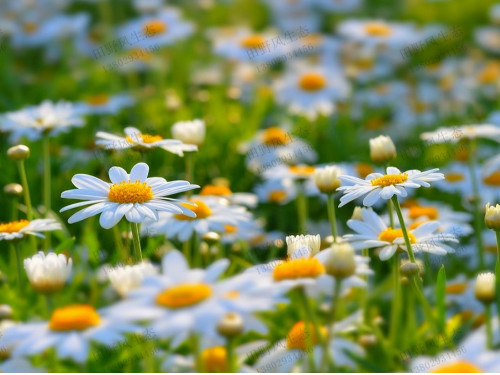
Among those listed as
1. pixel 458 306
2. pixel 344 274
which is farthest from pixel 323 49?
pixel 344 274

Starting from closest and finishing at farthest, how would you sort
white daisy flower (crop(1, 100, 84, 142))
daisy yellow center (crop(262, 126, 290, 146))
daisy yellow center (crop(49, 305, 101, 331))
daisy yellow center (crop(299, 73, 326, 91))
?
daisy yellow center (crop(49, 305, 101, 331)), white daisy flower (crop(1, 100, 84, 142)), daisy yellow center (crop(262, 126, 290, 146)), daisy yellow center (crop(299, 73, 326, 91))

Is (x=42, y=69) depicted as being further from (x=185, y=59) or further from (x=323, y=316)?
(x=323, y=316)

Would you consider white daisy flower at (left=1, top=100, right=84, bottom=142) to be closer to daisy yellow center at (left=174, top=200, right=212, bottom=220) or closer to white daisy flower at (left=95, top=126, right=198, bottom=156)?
white daisy flower at (left=95, top=126, right=198, bottom=156)

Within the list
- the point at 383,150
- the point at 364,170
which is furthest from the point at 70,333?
the point at 364,170

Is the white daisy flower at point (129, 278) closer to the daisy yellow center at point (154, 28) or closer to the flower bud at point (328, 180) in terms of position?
the flower bud at point (328, 180)

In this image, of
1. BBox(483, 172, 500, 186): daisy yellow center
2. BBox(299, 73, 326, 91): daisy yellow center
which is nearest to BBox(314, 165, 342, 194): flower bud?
BBox(483, 172, 500, 186): daisy yellow center

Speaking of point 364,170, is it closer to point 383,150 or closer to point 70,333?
point 383,150

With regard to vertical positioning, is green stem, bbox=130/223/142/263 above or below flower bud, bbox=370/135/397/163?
below
